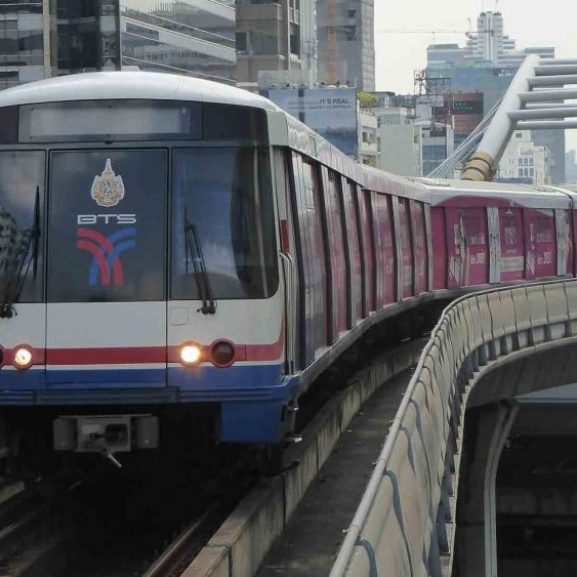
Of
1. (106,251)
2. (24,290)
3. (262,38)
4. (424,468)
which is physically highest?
(262,38)

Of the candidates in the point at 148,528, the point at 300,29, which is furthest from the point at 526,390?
the point at 300,29

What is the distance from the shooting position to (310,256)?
12336 millimetres

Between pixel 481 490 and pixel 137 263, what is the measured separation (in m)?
19.8

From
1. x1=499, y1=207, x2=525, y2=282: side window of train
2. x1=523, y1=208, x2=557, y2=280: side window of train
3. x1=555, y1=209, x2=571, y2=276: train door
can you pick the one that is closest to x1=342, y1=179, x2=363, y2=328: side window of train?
x1=499, y1=207, x2=525, y2=282: side window of train

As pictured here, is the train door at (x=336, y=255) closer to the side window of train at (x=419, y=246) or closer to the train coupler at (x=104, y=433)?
the train coupler at (x=104, y=433)

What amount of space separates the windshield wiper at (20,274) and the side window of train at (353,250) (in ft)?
16.1

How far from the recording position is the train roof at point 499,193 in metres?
29.3

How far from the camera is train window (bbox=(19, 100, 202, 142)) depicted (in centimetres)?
1084

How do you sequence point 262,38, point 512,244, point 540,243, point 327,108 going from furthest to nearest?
point 262,38 < point 327,108 < point 540,243 < point 512,244

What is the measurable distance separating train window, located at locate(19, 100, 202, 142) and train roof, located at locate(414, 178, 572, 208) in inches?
689

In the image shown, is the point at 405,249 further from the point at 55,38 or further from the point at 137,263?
the point at 55,38

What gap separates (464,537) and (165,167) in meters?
17.6

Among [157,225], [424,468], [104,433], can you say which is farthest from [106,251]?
[424,468]

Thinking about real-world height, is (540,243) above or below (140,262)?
above
